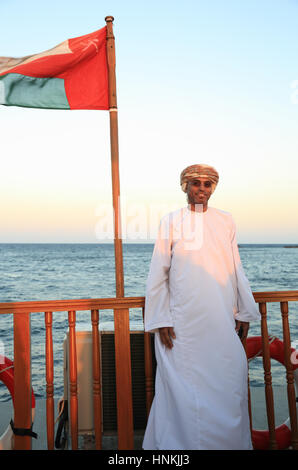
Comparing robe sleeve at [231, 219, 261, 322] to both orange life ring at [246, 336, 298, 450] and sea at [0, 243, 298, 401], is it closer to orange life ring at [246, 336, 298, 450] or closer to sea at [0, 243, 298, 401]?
orange life ring at [246, 336, 298, 450]

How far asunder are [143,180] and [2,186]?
1355 centimetres

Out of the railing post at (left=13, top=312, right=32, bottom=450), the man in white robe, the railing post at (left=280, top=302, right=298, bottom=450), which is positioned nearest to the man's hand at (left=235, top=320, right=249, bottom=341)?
the man in white robe

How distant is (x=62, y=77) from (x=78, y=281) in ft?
83.3

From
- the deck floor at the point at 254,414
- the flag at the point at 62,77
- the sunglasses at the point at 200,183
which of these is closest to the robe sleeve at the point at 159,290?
the sunglasses at the point at 200,183

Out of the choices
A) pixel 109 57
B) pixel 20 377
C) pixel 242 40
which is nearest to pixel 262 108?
pixel 242 40

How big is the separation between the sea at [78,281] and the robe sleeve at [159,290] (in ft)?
17.8

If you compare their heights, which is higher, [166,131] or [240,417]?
[166,131]

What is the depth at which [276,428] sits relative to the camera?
2668 mm

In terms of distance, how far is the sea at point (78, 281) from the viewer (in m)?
10.6

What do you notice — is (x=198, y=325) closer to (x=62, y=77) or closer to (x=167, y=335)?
(x=167, y=335)

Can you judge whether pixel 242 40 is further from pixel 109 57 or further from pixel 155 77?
pixel 109 57

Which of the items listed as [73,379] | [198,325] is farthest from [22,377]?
[198,325]

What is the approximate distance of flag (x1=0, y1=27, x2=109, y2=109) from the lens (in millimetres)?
2727

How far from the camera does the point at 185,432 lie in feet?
6.75
